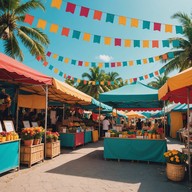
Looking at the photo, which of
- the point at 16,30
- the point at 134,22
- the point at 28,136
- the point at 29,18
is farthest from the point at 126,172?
the point at 16,30

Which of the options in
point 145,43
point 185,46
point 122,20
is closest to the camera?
point 122,20

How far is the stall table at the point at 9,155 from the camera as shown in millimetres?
5895

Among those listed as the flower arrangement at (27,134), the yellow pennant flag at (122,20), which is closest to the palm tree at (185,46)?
the yellow pennant flag at (122,20)

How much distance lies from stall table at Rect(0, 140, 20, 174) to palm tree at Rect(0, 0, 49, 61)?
12.6 m

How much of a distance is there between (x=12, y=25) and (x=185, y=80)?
53.3ft

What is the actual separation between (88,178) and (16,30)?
1558cm

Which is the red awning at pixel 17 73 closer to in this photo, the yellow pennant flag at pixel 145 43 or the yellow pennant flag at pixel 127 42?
the yellow pennant flag at pixel 127 42

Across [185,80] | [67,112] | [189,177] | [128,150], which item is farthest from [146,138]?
[67,112]

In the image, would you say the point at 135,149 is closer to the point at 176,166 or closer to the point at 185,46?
the point at 176,166

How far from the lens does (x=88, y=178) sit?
5.99 m

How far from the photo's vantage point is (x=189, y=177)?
5809mm

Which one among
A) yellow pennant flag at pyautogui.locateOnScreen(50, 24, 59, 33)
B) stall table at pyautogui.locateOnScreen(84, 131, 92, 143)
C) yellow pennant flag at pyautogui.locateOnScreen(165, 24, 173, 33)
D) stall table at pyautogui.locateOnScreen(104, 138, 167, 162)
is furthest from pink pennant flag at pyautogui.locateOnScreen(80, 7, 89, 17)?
stall table at pyautogui.locateOnScreen(84, 131, 92, 143)

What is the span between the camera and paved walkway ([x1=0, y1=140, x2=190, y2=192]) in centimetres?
512

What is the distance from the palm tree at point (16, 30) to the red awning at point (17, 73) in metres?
10.3
